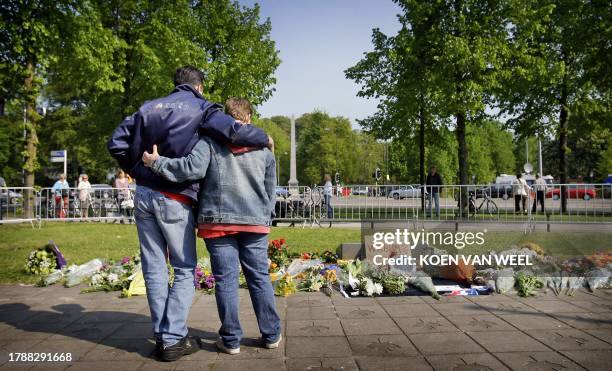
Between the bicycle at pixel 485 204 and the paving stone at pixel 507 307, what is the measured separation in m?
7.25

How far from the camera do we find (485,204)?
1290cm

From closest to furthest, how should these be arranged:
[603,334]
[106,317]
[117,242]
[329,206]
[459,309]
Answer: [603,334]
[106,317]
[459,309]
[117,242]
[329,206]

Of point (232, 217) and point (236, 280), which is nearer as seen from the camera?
point (232, 217)

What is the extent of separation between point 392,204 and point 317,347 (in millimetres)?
9454

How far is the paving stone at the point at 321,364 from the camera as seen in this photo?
3.35 metres

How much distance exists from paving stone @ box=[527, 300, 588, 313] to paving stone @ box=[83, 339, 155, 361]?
3.96 m

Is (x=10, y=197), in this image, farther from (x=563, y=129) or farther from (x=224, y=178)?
(x=563, y=129)

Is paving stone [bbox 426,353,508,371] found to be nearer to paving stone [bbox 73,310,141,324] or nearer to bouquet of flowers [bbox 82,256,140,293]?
paving stone [bbox 73,310,141,324]

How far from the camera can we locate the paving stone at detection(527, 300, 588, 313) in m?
4.93

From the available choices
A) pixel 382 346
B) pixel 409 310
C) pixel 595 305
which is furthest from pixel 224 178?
pixel 595 305

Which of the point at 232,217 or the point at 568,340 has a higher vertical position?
the point at 232,217

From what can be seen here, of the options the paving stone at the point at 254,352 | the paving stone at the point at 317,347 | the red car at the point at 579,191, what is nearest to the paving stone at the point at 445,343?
the paving stone at the point at 317,347

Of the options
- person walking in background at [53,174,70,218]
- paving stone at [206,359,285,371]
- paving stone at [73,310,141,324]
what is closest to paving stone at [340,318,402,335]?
paving stone at [206,359,285,371]

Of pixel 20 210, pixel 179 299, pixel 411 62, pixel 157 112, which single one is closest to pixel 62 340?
pixel 179 299
